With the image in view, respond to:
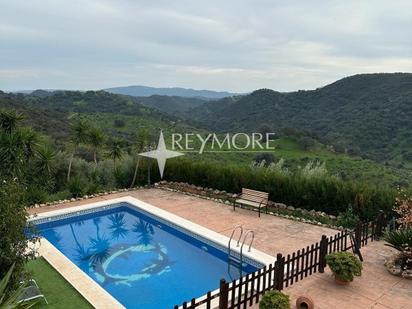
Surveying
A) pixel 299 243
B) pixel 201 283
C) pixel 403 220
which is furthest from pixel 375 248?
pixel 201 283

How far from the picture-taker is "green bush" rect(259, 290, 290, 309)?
553 cm

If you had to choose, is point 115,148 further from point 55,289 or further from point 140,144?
point 55,289

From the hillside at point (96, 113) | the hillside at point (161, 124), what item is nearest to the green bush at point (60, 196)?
the hillside at point (161, 124)

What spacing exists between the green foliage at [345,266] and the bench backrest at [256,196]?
5.29 metres

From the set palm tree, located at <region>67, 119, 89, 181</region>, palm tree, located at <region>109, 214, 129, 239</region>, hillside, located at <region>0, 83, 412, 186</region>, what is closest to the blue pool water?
palm tree, located at <region>109, 214, 129, 239</region>

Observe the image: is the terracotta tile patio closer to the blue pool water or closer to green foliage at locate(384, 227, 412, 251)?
the blue pool water

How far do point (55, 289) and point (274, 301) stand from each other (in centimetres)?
425

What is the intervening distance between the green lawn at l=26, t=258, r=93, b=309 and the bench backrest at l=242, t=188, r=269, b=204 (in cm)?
694

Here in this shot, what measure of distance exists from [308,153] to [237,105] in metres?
45.4

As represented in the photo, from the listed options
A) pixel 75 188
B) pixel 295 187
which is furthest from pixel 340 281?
pixel 75 188

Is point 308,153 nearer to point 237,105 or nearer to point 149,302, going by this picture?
point 149,302

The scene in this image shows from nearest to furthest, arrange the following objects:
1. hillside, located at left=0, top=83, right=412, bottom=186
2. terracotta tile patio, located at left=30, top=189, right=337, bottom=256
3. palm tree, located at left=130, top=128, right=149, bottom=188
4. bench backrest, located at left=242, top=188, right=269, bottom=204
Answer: terracotta tile patio, located at left=30, top=189, right=337, bottom=256, bench backrest, located at left=242, top=188, right=269, bottom=204, palm tree, located at left=130, top=128, right=149, bottom=188, hillside, located at left=0, top=83, right=412, bottom=186

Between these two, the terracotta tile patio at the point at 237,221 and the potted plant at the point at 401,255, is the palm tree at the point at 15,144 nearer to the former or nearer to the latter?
the terracotta tile patio at the point at 237,221

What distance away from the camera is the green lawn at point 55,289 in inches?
255
